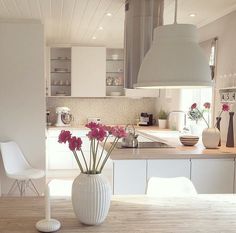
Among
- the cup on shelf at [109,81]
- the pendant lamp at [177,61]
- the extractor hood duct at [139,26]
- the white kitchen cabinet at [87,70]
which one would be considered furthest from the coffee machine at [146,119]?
the pendant lamp at [177,61]

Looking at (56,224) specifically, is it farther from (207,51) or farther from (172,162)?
(207,51)

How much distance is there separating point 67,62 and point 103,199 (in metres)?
5.05

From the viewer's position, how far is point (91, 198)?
158cm

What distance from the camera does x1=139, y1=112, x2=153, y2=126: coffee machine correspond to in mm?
6402

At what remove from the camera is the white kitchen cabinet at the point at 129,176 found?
316 cm

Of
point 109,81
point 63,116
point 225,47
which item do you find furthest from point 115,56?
point 225,47

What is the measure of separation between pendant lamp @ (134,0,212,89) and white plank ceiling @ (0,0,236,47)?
6.27ft

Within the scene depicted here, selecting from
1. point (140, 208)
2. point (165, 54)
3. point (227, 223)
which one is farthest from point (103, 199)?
point (165, 54)

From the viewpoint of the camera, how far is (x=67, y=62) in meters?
6.36

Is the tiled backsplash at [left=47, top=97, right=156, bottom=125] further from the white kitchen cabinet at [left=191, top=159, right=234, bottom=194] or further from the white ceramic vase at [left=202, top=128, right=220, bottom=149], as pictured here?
the white kitchen cabinet at [left=191, top=159, right=234, bottom=194]

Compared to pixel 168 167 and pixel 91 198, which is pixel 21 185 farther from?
pixel 91 198

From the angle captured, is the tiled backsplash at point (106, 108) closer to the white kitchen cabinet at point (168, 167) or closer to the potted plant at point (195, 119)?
the potted plant at point (195, 119)

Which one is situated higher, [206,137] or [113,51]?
[113,51]

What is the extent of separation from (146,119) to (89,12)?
302 cm
